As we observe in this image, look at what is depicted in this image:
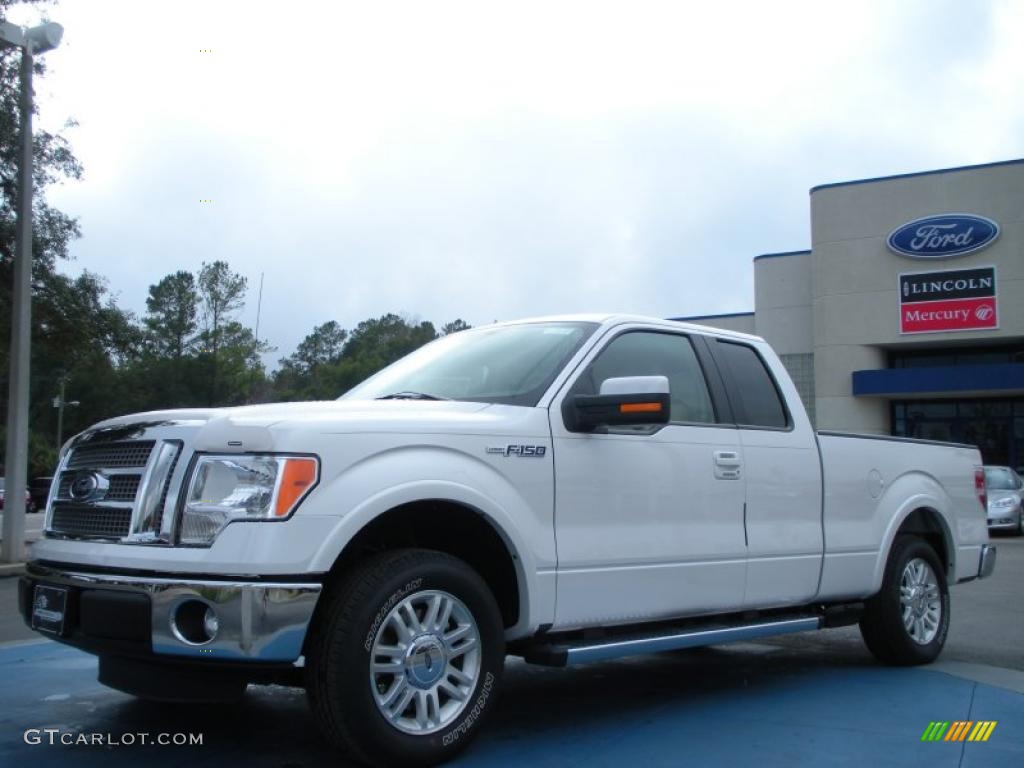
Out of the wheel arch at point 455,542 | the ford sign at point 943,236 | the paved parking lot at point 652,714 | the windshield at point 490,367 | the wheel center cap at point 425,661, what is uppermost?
the ford sign at point 943,236

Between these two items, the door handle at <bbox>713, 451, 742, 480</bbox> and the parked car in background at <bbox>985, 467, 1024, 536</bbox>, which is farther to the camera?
the parked car in background at <bbox>985, 467, 1024, 536</bbox>

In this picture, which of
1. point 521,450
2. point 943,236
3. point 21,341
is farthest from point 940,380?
point 521,450

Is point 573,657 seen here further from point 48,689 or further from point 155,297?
point 155,297

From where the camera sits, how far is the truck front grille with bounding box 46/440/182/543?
4.10 meters

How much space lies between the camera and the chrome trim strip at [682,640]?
469cm

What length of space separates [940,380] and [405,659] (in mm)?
30711

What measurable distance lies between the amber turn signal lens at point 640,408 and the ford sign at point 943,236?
30.6m

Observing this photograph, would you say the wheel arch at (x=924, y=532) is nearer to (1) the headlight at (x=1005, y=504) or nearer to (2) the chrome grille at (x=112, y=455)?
(2) the chrome grille at (x=112, y=455)

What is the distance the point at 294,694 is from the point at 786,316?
32.3 m

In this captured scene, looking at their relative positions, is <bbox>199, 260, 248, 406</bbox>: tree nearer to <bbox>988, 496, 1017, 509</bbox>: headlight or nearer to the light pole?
the light pole

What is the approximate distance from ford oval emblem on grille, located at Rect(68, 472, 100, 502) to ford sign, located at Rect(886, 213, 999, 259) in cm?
3182

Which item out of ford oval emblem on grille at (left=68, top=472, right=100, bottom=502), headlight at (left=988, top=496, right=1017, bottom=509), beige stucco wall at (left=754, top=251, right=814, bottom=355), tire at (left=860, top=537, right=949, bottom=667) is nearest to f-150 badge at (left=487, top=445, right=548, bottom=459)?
ford oval emblem on grille at (left=68, top=472, right=100, bottom=502)

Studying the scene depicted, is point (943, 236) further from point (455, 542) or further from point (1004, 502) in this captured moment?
point (455, 542)

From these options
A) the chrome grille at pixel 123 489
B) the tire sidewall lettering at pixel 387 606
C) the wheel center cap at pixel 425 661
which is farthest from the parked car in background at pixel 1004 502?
the chrome grille at pixel 123 489
